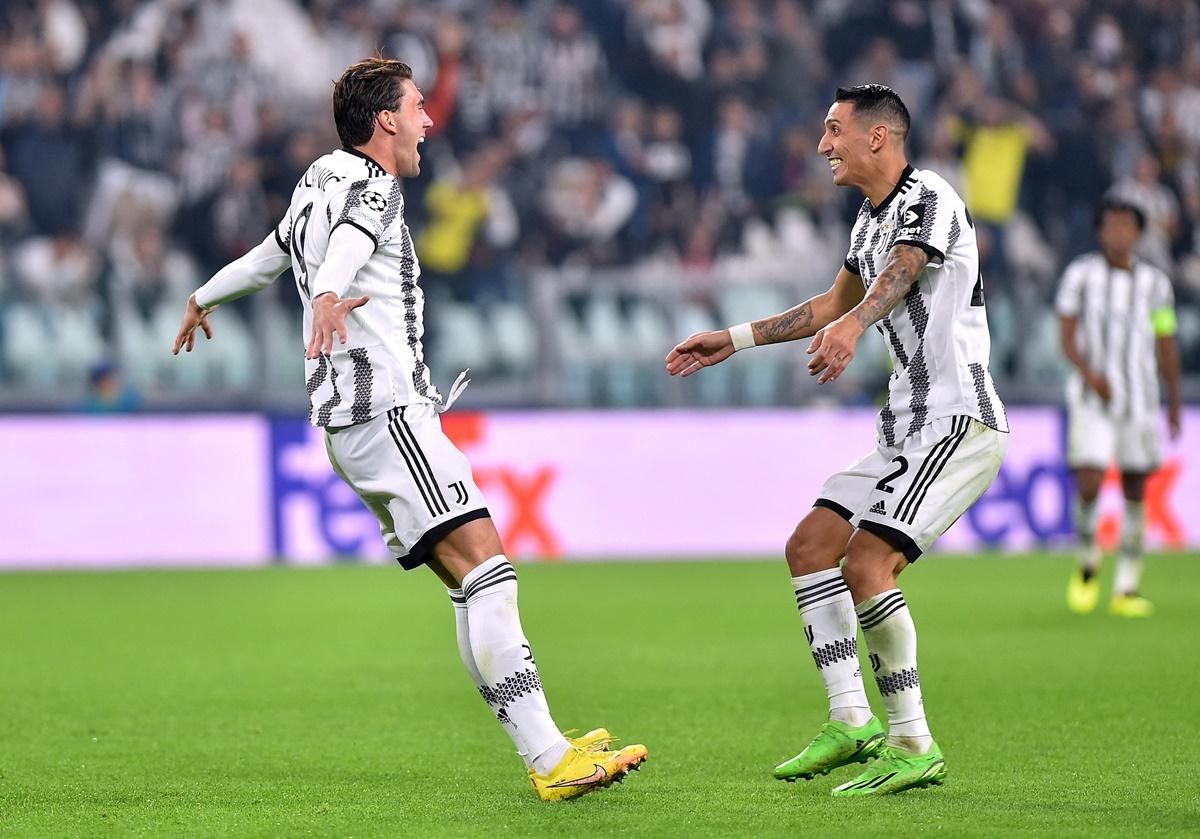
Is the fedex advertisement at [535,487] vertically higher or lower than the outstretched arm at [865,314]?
lower

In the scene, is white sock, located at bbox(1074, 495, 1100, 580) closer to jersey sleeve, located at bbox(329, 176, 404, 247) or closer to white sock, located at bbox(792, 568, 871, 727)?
white sock, located at bbox(792, 568, 871, 727)

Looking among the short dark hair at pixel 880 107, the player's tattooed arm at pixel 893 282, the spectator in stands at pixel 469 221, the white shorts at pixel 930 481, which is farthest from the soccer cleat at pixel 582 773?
the spectator in stands at pixel 469 221

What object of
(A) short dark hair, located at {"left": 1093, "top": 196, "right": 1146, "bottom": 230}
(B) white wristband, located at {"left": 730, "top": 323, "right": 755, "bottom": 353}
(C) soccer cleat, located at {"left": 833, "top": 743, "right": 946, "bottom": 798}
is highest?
(A) short dark hair, located at {"left": 1093, "top": 196, "right": 1146, "bottom": 230}

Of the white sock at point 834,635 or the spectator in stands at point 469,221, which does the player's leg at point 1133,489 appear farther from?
the spectator in stands at point 469,221

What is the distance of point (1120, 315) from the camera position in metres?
11.1

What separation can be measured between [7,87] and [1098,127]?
1111 centimetres

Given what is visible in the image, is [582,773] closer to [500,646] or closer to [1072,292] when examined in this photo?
[500,646]

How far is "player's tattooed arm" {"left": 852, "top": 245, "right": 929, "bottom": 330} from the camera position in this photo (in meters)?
5.08

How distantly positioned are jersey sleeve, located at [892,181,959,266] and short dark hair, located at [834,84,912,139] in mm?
213

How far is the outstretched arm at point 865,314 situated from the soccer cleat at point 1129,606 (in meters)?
6.03

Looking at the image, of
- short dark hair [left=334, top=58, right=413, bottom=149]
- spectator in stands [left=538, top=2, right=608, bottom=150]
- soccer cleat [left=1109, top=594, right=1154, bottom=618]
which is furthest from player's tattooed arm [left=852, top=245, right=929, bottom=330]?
spectator in stands [left=538, top=2, right=608, bottom=150]

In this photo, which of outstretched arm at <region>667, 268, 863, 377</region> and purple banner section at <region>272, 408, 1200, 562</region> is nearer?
outstretched arm at <region>667, 268, 863, 377</region>

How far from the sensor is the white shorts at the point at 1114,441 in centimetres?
1106

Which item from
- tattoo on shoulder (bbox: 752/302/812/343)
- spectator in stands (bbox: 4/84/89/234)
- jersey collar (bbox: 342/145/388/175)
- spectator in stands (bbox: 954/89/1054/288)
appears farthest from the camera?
spectator in stands (bbox: 954/89/1054/288)
